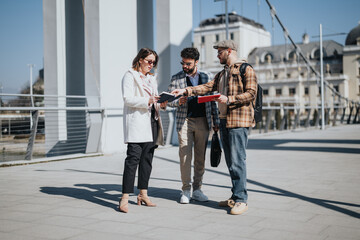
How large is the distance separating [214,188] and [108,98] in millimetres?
6063

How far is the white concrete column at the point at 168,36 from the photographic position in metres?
13.6

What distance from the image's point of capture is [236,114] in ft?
15.0

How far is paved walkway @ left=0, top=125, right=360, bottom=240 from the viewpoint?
3752 millimetres

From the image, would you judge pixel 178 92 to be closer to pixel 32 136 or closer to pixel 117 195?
pixel 117 195

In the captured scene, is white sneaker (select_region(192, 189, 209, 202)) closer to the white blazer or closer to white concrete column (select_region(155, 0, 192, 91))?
the white blazer

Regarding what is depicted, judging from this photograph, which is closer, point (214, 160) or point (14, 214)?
point (14, 214)

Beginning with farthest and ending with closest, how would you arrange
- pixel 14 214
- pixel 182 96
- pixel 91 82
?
pixel 91 82, pixel 182 96, pixel 14 214

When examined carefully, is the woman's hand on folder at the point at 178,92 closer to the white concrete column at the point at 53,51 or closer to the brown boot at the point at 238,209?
the brown boot at the point at 238,209

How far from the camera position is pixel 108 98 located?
11422 mm

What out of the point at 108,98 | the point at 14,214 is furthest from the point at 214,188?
the point at 108,98

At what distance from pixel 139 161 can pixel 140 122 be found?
18.7 inches

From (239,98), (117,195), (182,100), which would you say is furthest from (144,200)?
(239,98)

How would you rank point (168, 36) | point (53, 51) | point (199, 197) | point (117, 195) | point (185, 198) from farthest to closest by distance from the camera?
1. point (168, 36)
2. point (53, 51)
3. point (117, 195)
4. point (199, 197)
5. point (185, 198)

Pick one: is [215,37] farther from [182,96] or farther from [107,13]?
[182,96]
